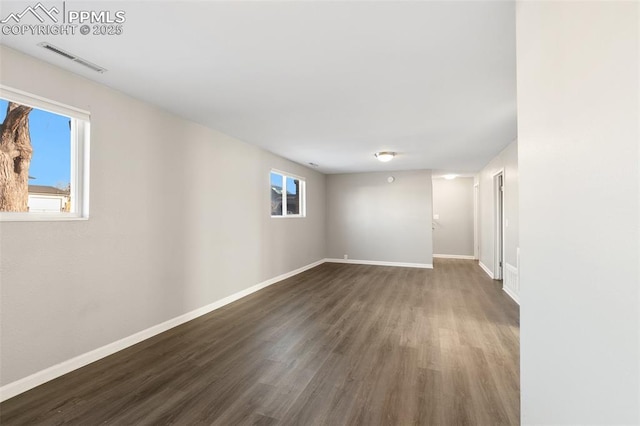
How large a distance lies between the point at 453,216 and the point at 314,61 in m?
7.66

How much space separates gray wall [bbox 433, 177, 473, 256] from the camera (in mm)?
8211

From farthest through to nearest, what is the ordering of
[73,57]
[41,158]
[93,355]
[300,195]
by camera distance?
[300,195]
[93,355]
[41,158]
[73,57]

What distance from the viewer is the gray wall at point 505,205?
4.16m

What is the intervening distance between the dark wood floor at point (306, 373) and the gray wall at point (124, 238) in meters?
0.35

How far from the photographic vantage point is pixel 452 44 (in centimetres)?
187

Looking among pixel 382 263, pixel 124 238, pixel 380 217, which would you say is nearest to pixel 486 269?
pixel 382 263

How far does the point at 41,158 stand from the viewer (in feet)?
7.14

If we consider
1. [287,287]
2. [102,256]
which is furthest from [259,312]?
[102,256]

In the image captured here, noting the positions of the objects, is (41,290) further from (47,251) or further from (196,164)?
(196,164)

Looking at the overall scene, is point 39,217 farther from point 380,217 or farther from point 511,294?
point 380,217

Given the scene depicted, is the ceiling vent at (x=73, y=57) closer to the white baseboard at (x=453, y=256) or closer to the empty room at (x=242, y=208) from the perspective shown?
the empty room at (x=242, y=208)

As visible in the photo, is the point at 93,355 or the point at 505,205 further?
the point at 505,205

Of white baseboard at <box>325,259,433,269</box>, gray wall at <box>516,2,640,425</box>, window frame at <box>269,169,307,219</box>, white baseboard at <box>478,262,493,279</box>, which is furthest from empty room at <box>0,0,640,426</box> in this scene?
white baseboard at <box>325,259,433,269</box>

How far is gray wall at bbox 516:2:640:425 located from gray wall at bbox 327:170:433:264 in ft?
18.8
